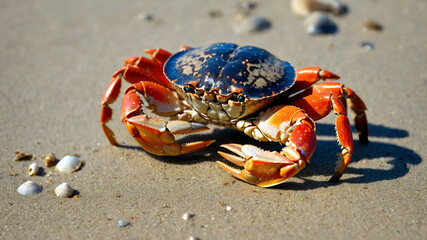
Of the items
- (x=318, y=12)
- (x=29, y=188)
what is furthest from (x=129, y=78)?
(x=318, y=12)

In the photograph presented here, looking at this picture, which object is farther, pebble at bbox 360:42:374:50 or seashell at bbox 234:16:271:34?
seashell at bbox 234:16:271:34

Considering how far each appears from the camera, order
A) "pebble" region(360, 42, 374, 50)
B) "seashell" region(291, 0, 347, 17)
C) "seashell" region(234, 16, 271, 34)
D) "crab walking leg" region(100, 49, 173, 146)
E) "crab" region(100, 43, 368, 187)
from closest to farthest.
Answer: "crab" region(100, 43, 368, 187), "crab walking leg" region(100, 49, 173, 146), "pebble" region(360, 42, 374, 50), "seashell" region(234, 16, 271, 34), "seashell" region(291, 0, 347, 17)

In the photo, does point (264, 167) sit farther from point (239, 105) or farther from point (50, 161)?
point (50, 161)

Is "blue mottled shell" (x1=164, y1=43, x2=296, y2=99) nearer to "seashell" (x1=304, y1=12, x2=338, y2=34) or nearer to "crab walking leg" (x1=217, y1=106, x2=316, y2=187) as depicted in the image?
"crab walking leg" (x1=217, y1=106, x2=316, y2=187)

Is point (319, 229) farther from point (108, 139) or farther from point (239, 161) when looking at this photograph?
point (108, 139)

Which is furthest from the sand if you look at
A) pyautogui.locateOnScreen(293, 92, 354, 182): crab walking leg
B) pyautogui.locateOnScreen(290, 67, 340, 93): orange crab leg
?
pyautogui.locateOnScreen(290, 67, 340, 93): orange crab leg

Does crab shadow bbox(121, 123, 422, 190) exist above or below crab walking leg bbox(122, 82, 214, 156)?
below

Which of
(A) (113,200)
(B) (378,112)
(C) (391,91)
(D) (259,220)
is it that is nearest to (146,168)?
(A) (113,200)

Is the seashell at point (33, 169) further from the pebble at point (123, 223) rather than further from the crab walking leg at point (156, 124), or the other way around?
the pebble at point (123, 223)
